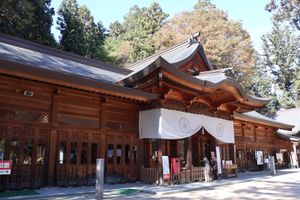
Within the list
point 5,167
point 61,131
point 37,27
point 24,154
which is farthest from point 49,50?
point 37,27

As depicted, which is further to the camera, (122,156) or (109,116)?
(122,156)

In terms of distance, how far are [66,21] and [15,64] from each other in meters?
24.4

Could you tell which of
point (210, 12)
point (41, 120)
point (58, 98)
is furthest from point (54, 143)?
point (210, 12)

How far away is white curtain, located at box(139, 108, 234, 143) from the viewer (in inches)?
508

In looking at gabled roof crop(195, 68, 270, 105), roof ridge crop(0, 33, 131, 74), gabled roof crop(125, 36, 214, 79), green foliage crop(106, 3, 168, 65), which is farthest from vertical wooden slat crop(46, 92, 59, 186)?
green foliage crop(106, 3, 168, 65)

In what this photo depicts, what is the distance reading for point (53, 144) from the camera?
1073 cm

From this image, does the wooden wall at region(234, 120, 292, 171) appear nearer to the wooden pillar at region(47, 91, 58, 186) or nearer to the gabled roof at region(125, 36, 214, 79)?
the gabled roof at region(125, 36, 214, 79)

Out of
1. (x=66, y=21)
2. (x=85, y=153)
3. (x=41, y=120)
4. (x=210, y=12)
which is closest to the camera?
(x=41, y=120)

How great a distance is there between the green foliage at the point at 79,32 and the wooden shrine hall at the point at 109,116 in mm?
14928

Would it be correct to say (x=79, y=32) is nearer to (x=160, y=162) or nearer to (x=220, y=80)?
(x=220, y=80)

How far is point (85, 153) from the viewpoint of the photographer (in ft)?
38.6

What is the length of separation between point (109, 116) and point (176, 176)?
403 centimetres

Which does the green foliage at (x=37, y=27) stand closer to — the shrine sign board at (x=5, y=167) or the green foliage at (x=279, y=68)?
the shrine sign board at (x=5, y=167)

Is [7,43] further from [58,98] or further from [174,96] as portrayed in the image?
[174,96]
